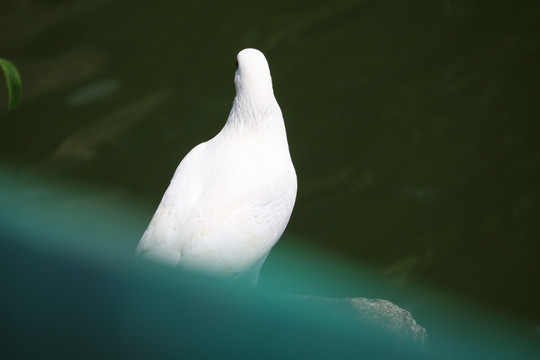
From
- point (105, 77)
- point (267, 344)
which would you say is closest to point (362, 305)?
point (267, 344)

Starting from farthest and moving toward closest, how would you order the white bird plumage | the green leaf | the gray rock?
1. the gray rock
2. the white bird plumage
3. the green leaf

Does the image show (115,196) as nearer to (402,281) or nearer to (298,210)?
(298,210)

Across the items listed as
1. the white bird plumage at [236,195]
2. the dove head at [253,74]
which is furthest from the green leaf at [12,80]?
the dove head at [253,74]

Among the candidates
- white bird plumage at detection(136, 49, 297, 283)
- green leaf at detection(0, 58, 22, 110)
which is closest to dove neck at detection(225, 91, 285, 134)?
white bird plumage at detection(136, 49, 297, 283)

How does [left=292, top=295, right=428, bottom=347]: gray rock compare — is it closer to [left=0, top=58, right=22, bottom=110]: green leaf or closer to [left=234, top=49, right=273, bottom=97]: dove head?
[left=234, top=49, right=273, bottom=97]: dove head

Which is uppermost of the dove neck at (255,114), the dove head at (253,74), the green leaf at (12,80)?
the dove head at (253,74)

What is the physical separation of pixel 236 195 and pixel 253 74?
2.14 ft

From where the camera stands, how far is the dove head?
364 centimetres

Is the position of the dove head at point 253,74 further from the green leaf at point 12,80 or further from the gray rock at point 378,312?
the green leaf at point 12,80

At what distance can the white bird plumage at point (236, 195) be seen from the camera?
10.8 feet

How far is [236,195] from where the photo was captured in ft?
11.3

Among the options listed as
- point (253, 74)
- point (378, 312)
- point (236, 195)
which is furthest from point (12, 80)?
point (378, 312)

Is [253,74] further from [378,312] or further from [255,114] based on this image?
[378,312]

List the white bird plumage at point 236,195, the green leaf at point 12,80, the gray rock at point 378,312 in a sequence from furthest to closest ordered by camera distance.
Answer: the gray rock at point 378,312 < the white bird plumage at point 236,195 < the green leaf at point 12,80
